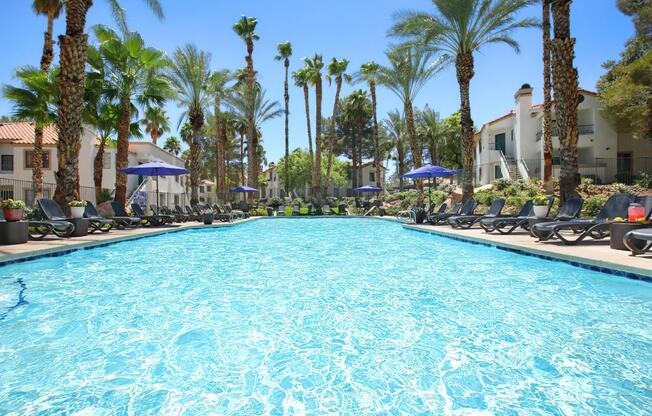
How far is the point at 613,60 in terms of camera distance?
2786 centimetres

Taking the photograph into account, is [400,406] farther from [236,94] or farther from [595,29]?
[236,94]

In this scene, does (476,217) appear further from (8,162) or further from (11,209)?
(8,162)

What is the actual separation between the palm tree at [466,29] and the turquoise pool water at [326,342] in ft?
40.9

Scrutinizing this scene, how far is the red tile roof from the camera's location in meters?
28.1

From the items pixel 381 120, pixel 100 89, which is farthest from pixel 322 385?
pixel 381 120

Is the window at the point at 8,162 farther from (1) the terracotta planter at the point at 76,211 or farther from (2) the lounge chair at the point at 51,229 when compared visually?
(1) the terracotta planter at the point at 76,211

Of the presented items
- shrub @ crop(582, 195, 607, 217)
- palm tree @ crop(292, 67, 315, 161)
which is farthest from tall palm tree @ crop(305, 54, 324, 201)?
shrub @ crop(582, 195, 607, 217)

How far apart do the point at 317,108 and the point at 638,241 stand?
28513 mm

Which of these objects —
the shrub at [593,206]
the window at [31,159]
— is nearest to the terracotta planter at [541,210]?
the shrub at [593,206]

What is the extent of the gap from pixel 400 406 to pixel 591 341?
2386 millimetres

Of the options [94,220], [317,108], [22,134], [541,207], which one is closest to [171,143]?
[22,134]

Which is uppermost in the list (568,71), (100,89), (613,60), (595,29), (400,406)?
(613,60)

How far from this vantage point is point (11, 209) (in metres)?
9.96

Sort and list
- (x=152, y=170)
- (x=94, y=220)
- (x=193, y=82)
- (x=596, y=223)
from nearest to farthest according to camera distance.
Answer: (x=596, y=223) < (x=94, y=220) < (x=152, y=170) < (x=193, y=82)
